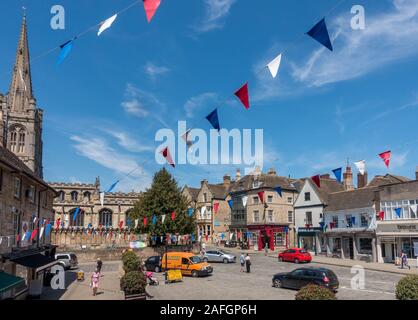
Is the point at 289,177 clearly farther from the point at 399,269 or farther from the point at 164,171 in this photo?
the point at 399,269

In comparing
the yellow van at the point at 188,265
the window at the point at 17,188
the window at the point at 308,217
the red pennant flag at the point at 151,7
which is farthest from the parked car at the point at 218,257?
the red pennant flag at the point at 151,7

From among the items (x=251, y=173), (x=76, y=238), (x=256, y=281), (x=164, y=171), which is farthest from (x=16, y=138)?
(x=256, y=281)

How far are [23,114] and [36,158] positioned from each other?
9.77 m

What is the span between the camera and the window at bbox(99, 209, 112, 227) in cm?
7819

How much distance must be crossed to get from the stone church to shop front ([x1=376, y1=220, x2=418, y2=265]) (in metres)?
50.7

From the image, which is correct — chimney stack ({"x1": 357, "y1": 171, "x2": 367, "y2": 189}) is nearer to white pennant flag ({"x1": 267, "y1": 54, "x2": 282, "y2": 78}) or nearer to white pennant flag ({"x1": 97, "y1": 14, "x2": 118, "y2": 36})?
white pennant flag ({"x1": 267, "y1": 54, "x2": 282, "y2": 78})

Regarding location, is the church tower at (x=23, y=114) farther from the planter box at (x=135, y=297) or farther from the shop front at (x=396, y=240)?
the planter box at (x=135, y=297)

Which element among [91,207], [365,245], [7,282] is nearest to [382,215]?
[365,245]

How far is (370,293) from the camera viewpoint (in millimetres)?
22000

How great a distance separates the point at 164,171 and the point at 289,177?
2388cm

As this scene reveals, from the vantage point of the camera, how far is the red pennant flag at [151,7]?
11.1 meters

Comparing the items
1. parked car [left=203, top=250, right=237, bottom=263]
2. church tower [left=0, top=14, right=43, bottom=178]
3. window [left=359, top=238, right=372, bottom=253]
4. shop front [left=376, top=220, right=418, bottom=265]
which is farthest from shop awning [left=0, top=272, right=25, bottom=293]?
church tower [left=0, top=14, right=43, bottom=178]

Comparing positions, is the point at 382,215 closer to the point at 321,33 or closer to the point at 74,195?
the point at 321,33

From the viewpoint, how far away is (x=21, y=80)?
86.3m
